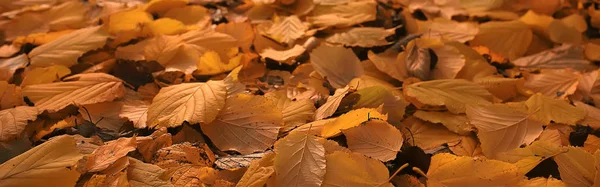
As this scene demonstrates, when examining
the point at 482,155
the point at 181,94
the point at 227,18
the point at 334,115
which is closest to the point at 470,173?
the point at 482,155

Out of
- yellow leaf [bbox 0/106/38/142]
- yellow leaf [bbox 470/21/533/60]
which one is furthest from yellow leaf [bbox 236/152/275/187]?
yellow leaf [bbox 470/21/533/60]

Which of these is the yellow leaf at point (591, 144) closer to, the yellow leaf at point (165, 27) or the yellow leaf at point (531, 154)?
the yellow leaf at point (531, 154)

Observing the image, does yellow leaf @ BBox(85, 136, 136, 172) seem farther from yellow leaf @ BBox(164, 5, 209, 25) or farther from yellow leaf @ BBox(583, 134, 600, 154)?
yellow leaf @ BBox(583, 134, 600, 154)

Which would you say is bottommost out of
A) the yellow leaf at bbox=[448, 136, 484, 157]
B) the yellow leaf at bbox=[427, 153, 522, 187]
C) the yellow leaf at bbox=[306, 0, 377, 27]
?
the yellow leaf at bbox=[448, 136, 484, 157]

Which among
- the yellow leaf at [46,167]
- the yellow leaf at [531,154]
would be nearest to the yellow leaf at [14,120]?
the yellow leaf at [46,167]

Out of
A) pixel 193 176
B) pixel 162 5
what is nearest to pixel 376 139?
pixel 193 176

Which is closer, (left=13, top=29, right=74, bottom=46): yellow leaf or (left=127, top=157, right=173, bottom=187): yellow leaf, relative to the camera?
(left=127, top=157, right=173, bottom=187): yellow leaf

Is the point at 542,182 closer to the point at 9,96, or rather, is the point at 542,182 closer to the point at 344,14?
the point at 344,14

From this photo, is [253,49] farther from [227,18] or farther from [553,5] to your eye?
[553,5]
